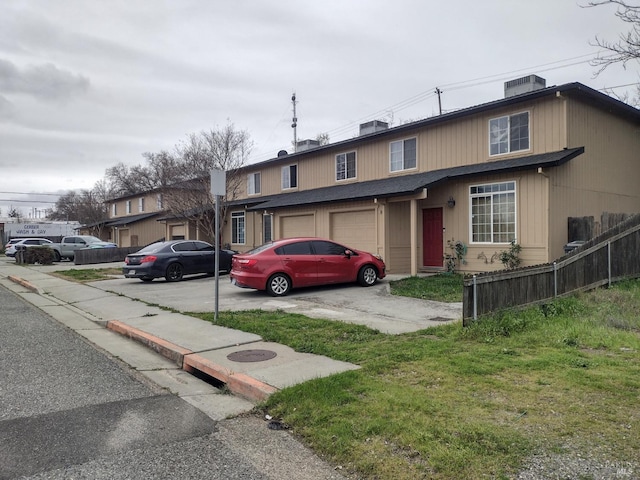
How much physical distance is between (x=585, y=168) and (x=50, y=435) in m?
15.6

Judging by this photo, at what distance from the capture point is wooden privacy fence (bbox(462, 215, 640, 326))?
7.55 metres

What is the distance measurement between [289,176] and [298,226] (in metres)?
4.48

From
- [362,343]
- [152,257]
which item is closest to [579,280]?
[362,343]

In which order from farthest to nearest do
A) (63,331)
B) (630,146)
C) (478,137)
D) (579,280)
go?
1. (630,146)
2. (478,137)
3. (579,280)
4. (63,331)

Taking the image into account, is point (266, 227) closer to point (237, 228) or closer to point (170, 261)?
point (237, 228)

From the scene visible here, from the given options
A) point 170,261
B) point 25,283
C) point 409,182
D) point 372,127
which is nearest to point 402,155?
point 409,182

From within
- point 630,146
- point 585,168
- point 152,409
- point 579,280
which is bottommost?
point 152,409

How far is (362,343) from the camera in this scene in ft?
22.5

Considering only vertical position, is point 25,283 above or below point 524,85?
below

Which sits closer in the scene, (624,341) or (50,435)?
(50,435)

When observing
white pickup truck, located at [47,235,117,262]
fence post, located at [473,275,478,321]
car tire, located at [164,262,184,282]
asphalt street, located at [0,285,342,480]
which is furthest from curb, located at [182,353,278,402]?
white pickup truck, located at [47,235,117,262]

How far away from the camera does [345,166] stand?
21516 millimetres

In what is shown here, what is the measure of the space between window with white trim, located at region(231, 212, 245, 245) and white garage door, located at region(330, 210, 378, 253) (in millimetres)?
9325

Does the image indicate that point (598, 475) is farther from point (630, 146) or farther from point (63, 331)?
point (630, 146)
